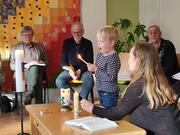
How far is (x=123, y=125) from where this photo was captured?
6.73 ft

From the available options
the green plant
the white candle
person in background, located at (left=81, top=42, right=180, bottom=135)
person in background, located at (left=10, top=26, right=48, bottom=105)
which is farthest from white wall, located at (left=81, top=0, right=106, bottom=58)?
person in background, located at (left=81, top=42, right=180, bottom=135)

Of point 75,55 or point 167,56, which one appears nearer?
point 167,56

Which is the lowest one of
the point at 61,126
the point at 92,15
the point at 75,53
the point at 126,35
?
the point at 61,126

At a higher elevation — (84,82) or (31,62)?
(31,62)

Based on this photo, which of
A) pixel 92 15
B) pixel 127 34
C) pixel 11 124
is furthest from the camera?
pixel 127 34

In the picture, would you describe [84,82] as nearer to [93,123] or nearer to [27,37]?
[27,37]

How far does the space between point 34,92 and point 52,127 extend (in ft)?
8.49

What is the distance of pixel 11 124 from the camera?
13.5 ft

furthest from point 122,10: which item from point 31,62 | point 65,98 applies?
point 65,98

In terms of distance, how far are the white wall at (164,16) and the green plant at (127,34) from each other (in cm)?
24

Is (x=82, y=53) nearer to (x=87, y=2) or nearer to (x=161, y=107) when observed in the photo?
(x=87, y=2)

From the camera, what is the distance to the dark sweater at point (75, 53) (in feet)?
15.5

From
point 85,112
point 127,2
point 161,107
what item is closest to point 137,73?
point 161,107

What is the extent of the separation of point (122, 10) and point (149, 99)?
4082mm
